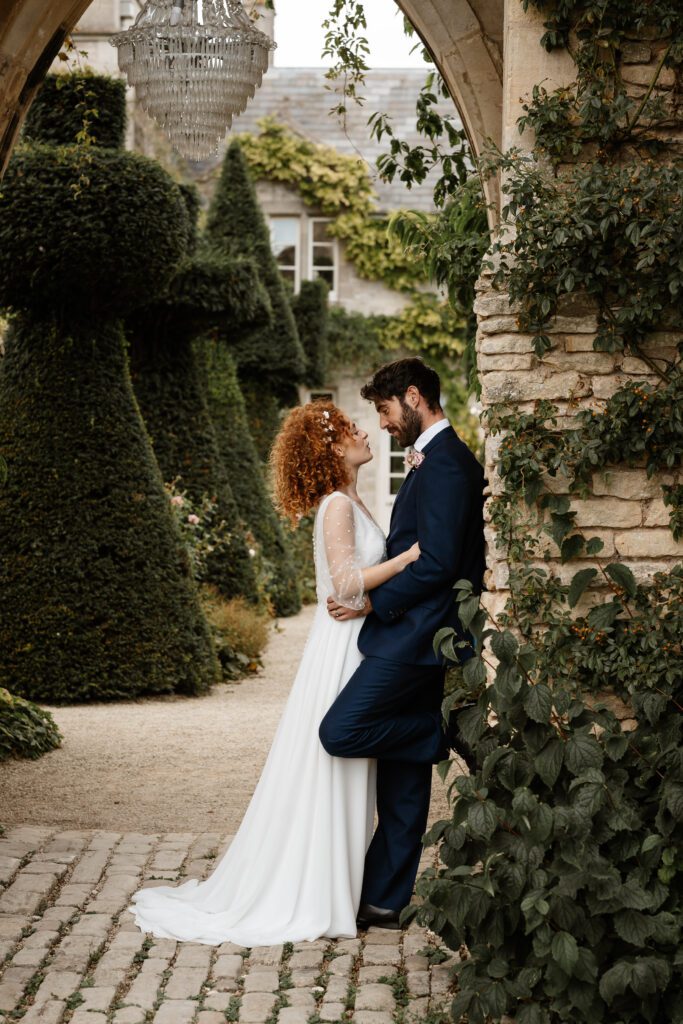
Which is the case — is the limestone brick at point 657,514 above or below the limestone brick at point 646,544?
above

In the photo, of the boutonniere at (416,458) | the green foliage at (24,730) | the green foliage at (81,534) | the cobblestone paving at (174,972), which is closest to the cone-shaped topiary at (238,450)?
the green foliage at (81,534)

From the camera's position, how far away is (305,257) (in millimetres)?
19766

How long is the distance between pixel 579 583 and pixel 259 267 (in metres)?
10.9

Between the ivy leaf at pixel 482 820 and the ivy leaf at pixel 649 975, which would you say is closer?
the ivy leaf at pixel 649 975

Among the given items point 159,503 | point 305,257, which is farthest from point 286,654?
point 305,257

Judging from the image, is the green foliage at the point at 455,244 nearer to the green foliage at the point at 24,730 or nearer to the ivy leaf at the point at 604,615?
the ivy leaf at the point at 604,615

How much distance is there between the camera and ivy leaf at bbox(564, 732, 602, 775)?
3.31m

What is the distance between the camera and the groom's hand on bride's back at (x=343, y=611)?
4.27 m

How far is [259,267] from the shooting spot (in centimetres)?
1405

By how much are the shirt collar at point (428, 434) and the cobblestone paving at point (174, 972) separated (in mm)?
1581

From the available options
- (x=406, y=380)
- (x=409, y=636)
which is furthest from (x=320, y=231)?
(x=409, y=636)

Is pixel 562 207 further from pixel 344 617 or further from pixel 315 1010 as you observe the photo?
pixel 315 1010

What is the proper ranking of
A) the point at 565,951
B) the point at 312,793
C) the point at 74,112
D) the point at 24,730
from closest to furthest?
the point at 565,951 → the point at 312,793 → the point at 24,730 → the point at 74,112

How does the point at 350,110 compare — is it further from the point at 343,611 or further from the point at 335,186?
the point at 343,611
